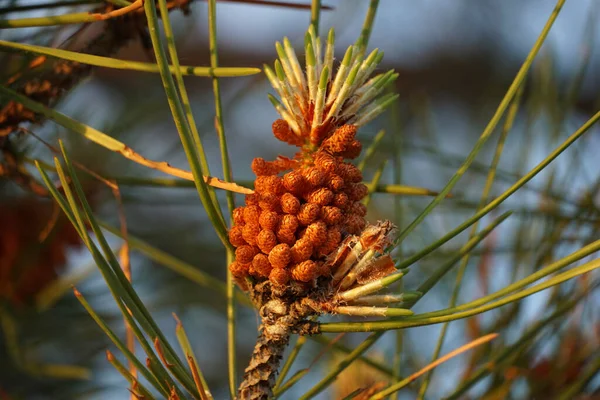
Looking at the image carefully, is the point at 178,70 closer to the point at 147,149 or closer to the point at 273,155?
the point at 147,149

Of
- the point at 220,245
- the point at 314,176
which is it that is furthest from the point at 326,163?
the point at 220,245

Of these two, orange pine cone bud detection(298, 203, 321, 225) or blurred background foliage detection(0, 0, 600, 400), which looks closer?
orange pine cone bud detection(298, 203, 321, 225)

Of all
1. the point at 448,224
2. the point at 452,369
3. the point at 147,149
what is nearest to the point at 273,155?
the point at 147,149

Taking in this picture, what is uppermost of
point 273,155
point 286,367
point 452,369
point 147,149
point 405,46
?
point 405,46

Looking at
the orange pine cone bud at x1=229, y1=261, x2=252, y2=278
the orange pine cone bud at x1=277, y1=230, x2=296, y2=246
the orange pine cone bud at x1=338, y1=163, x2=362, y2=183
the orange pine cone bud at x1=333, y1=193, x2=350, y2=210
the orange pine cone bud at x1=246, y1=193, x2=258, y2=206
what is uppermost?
the orange pine cone bud at x1=246, y1=193, x2=258, y2=206

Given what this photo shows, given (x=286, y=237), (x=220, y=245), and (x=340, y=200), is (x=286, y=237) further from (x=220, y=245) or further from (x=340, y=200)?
(x=220, y=245)

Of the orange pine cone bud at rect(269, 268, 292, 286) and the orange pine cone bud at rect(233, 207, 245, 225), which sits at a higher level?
the orange pine cone bud at rect(233, 207, 245, 225)
